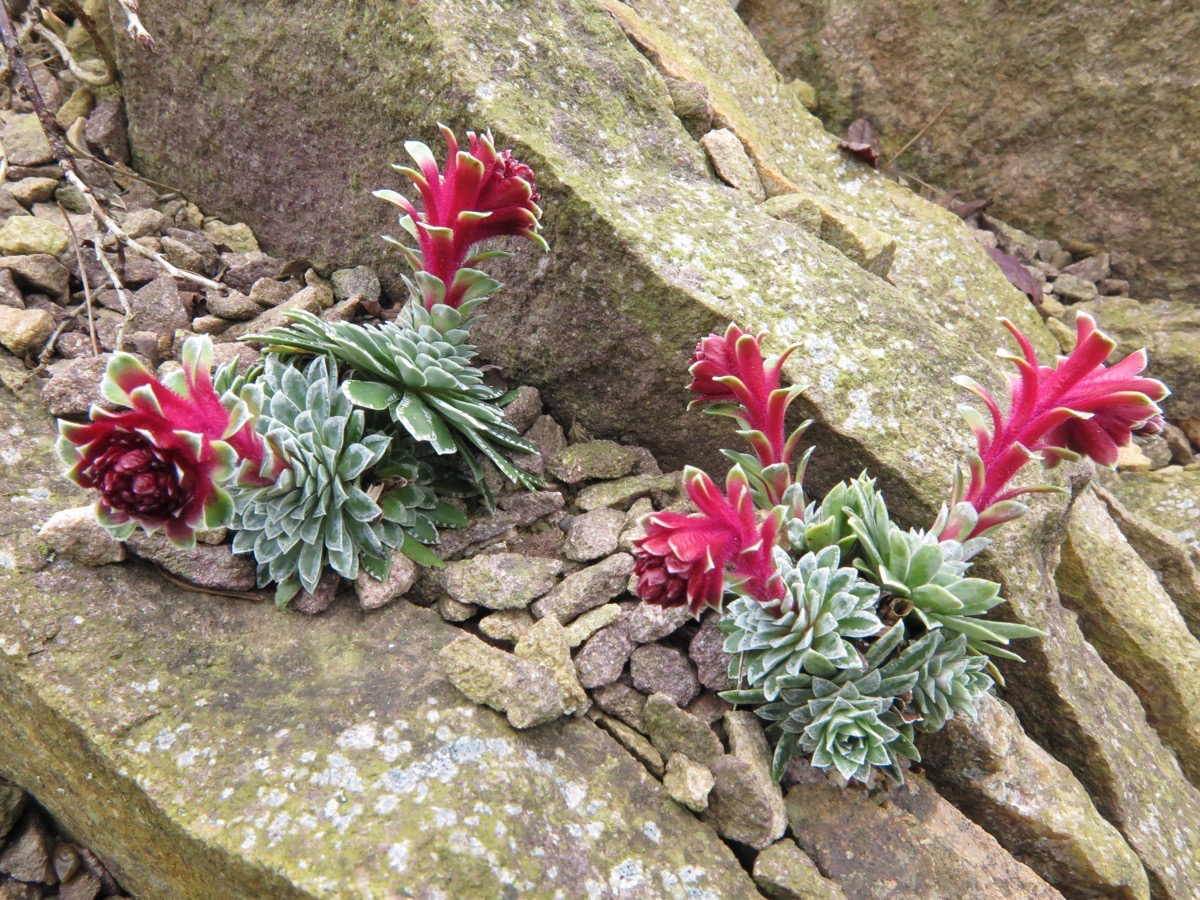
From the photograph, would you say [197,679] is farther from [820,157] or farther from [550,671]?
[820,157]

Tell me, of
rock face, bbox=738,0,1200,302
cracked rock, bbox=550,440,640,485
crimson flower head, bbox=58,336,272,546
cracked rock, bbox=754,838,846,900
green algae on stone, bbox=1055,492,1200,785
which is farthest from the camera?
rock face, bbox=738,0,1200,302

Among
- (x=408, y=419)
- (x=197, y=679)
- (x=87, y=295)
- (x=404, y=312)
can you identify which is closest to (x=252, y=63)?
(x=87, y=295)

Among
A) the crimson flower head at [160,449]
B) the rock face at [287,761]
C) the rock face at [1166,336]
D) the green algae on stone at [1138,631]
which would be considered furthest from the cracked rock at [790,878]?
the rock face at [1166,336]

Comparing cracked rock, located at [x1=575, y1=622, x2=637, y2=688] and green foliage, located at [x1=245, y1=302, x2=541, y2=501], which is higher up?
green foliage, located at [x1=245, y1=302, x2=541, y2=501]

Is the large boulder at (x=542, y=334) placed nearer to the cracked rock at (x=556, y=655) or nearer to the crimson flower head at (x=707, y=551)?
the cracked rock at (x=556, y=655)

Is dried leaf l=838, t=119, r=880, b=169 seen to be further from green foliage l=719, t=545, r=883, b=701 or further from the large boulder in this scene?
green foliage l=719, t=545, r=883, b=701

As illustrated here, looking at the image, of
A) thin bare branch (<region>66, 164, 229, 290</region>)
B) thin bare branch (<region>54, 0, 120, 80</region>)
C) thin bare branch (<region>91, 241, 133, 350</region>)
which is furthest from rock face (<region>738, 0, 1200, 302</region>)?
thin bare branch (<region>91, 241, 133, 350</region>)

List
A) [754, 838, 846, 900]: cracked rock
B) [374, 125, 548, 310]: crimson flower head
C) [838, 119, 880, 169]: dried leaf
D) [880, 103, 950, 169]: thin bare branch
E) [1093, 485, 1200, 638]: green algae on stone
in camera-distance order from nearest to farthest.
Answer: [754, 838, 846, 900]: cracked rock → [374, 125, 548, 310]: crimson flower head → [1093, 485, 1200, 638]: green algae on stone → [838, 119, 880, 169]: dried leaf → [880, 103, 950, 169]: thin bare branch

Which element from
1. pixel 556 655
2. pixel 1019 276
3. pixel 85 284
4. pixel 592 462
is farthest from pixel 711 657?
pixel 1019 276
